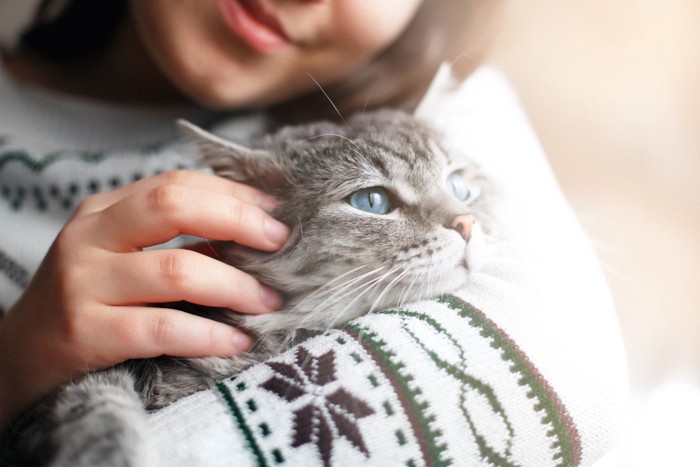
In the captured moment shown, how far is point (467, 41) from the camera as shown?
1.00 meters

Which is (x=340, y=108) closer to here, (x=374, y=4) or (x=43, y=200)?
(x=374, y=4)

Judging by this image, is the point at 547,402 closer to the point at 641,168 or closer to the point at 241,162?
the point at 641,168

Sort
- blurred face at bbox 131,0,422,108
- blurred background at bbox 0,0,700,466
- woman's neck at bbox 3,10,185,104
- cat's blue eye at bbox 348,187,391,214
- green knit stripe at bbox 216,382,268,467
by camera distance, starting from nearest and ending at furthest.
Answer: green knit stripe at bbox 216,382,268,467 < blurred background at bbox 0,0,700,466 < cat's blue eye at bbox 348,187,391,214 < blurred face at bbox 131,0,422,108 < woman's neck at bbox 3,10,185,104

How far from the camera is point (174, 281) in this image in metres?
0.69

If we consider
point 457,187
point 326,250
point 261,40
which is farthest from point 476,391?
point 261,40

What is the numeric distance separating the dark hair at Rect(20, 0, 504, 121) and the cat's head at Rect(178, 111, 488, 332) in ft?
0.74

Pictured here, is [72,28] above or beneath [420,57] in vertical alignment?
above

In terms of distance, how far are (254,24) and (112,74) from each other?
0.71 meters

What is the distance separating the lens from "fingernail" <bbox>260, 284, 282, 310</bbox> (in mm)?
752

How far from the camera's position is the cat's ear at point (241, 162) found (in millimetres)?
809

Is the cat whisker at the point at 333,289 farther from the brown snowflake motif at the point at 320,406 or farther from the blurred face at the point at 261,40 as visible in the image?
the blurred face at the point at 261,40

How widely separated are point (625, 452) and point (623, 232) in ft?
0.96

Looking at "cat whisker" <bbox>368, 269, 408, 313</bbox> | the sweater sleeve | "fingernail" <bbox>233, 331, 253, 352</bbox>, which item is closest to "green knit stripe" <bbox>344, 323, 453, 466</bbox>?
the sweater sleeve

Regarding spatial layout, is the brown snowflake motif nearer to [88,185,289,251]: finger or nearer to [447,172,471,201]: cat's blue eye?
[88,185,289,251]: finger
